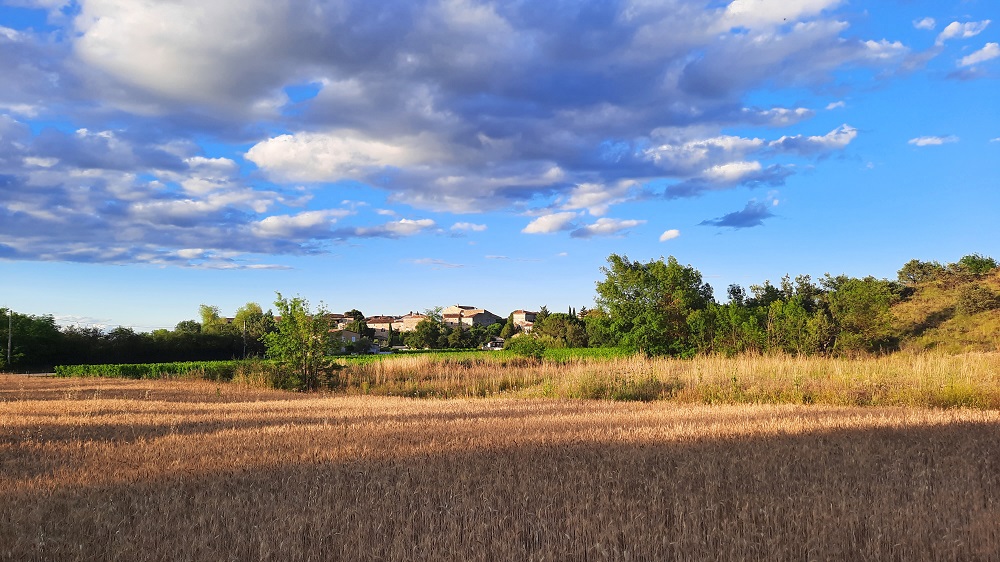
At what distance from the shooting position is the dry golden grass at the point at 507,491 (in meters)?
4.93

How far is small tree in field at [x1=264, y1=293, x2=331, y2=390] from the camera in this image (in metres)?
26.6

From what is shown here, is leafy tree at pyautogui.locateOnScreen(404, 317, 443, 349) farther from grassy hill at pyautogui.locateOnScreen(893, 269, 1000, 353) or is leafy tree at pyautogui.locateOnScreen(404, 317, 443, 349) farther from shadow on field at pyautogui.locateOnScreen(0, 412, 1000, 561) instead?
shadow on field at pyautogui.locateOnScreen(0, 412, 1000, 561)

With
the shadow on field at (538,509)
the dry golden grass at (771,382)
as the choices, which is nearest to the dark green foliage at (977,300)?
the dry golden grass at (771,382)

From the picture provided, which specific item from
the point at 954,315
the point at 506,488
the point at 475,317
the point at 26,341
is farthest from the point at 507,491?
the point at 475,317

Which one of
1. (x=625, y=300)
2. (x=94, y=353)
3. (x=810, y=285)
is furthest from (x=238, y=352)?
(x=810, y=285)

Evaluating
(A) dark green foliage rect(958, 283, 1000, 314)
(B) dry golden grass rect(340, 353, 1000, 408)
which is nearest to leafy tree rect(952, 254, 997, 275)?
(A) dark green foliage rect(958, 283, 1000, 314)

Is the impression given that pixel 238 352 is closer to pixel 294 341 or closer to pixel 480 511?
pixel 294 341

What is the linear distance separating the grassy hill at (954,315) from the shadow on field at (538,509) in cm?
3454

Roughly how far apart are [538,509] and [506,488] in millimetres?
919

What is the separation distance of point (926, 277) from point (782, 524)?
68386 millimetres

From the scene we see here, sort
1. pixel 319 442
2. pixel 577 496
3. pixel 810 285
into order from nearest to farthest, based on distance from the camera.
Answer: pixel 577 496 → pixel 319 442 → pixel 810 285

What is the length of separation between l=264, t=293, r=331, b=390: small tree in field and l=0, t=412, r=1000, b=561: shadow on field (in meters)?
18.5

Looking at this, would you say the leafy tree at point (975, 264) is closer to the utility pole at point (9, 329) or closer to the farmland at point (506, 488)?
the farmland at point (506, 488)

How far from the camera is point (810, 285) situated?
5616 cm
